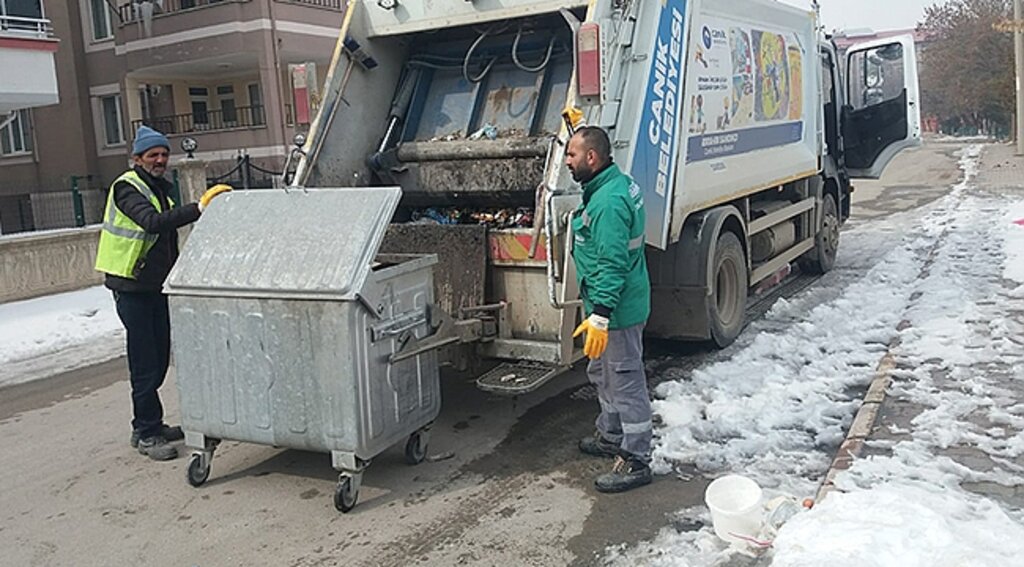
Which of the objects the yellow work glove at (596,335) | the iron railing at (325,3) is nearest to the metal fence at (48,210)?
the iron railing at (325,3)

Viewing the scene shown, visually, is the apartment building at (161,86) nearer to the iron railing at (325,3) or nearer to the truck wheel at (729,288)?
the iron railing at (325,3)

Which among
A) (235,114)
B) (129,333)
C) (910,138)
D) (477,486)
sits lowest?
(477,486)

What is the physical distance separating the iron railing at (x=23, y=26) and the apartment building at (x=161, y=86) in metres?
4.33

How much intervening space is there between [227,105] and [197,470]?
2022 centimetres

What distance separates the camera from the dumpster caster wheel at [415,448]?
15.7 ft

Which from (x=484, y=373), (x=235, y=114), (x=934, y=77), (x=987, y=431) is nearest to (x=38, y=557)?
(x=484, y=373)

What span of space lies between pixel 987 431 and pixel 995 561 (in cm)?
168

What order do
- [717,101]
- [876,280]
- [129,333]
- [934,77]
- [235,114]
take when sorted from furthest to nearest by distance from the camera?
[934,77] → [235,114] → [876,280] → [717,101] → [129,333]

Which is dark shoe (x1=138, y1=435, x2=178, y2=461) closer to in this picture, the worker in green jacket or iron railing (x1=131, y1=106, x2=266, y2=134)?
the worker in green jacket

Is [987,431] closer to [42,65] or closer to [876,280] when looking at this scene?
[876,280]

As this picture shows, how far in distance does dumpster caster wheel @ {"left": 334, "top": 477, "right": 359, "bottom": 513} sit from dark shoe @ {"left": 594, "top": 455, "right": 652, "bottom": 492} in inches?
45.1

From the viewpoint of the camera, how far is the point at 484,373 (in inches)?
212

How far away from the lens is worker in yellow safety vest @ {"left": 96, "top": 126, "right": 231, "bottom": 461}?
511cm

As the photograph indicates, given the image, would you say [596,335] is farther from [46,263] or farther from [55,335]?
[46,263]
